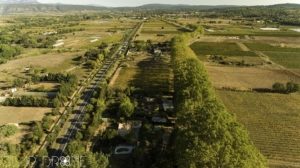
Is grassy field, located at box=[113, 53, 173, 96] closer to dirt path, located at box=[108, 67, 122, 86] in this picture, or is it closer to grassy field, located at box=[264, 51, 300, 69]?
dirt path, located at box=[108, 67, 122, 86]

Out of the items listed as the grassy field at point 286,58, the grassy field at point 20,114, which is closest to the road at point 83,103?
the grassy field at point 20,114

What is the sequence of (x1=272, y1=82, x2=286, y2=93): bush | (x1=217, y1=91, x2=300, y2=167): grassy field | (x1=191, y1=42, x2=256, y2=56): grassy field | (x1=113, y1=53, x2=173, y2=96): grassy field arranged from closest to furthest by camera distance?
(x1=217, y1=91, x2=300, y2=167): grassy field < (x1=272, y1=82, x2=286, y2=93): bush < (x1=113, y1=53, x2=173, y2=96): grassy field < (x1=191, y1=42, x2=256, y2=56): grassy field

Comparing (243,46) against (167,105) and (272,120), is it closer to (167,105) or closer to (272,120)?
(167,105)

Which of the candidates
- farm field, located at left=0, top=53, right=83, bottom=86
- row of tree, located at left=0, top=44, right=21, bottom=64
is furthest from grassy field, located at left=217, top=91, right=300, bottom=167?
row of tree, located at left=0, top=44, right=21, bottom=64

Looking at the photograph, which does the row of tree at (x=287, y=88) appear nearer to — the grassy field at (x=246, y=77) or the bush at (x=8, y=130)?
the grassy field at (x=246, y=77)

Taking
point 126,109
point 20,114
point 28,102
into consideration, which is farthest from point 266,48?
point 20,114

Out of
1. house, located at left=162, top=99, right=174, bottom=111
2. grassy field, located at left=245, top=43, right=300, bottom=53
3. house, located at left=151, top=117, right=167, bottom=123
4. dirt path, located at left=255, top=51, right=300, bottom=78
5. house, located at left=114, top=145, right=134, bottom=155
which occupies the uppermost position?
grassy field, located at left=245, top=43, right=300, bottom=53

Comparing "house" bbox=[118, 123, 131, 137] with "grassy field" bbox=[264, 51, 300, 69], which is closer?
"house" bbox=[118, 123, 131, 137]
